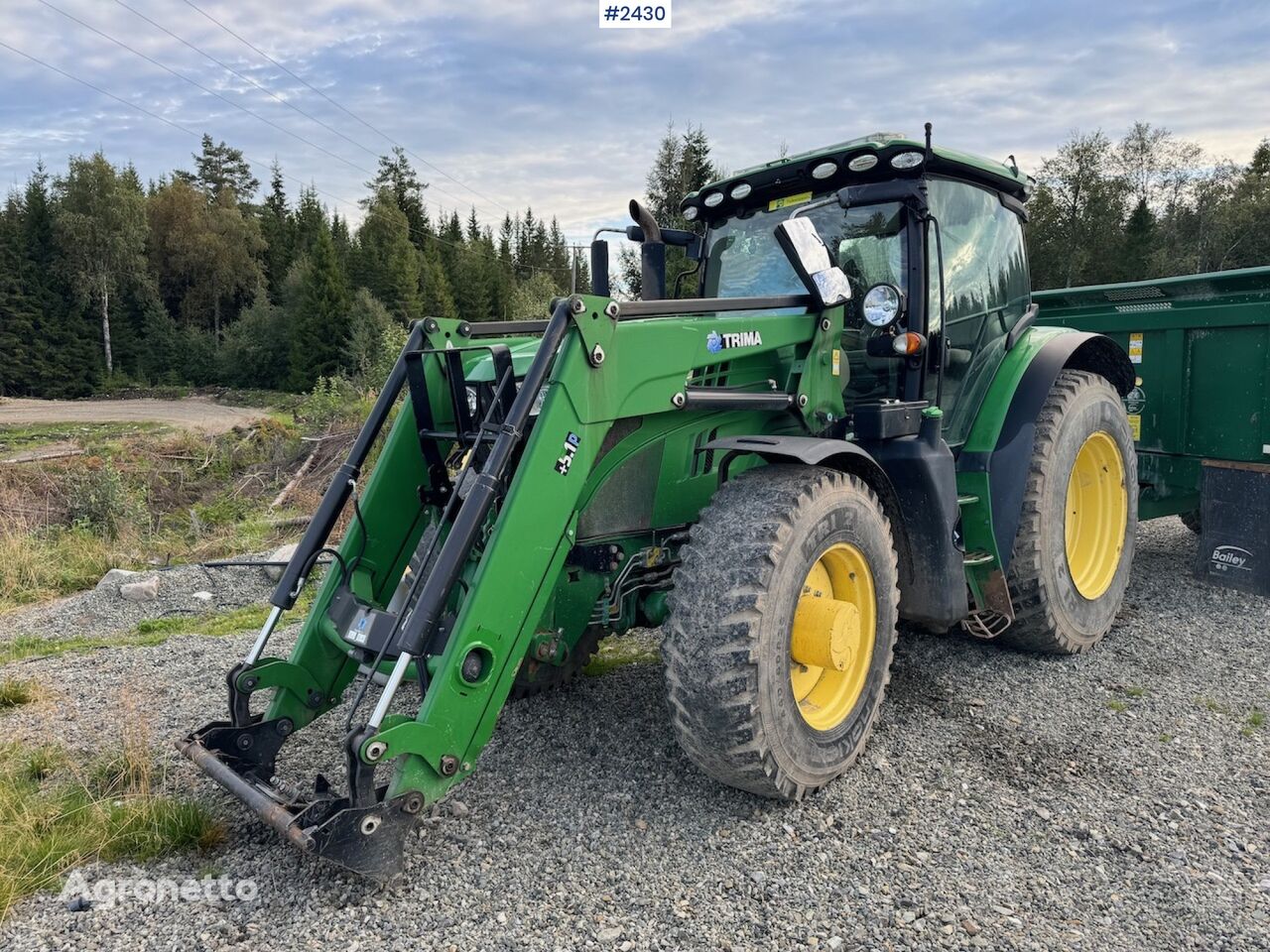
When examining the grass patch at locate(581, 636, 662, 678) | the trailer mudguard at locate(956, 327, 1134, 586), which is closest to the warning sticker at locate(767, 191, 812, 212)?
the trailer mudguard at locate(956, 327, 1134, 586)

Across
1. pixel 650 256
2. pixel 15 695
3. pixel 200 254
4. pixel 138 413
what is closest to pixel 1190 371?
pixel 650 256

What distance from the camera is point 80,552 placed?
9.44 meters

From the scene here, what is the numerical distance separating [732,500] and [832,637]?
0.63 metres

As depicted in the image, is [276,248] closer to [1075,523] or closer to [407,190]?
[407,190]

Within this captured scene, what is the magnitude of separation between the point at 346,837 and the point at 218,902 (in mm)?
520

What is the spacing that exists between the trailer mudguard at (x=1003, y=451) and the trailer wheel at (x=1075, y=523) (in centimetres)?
9

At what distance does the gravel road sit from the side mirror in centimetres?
1963

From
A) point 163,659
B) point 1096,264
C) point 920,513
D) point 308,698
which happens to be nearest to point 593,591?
point 308,698

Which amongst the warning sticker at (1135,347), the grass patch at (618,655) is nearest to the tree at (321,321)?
the grass patch at (618,655)

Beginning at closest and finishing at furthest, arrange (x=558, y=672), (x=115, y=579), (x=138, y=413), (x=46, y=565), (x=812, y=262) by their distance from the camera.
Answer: (x=812, y=262)
(x=558, y=672)
(x=115, y=579)
(x=46, y=565)
(x=138, y=413)

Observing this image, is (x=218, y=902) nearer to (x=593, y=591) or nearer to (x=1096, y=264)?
(x=593, y=591)

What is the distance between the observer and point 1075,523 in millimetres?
5227

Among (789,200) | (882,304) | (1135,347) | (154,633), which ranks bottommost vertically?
(154,633)

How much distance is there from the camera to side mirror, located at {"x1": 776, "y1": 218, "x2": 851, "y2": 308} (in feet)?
11.8
